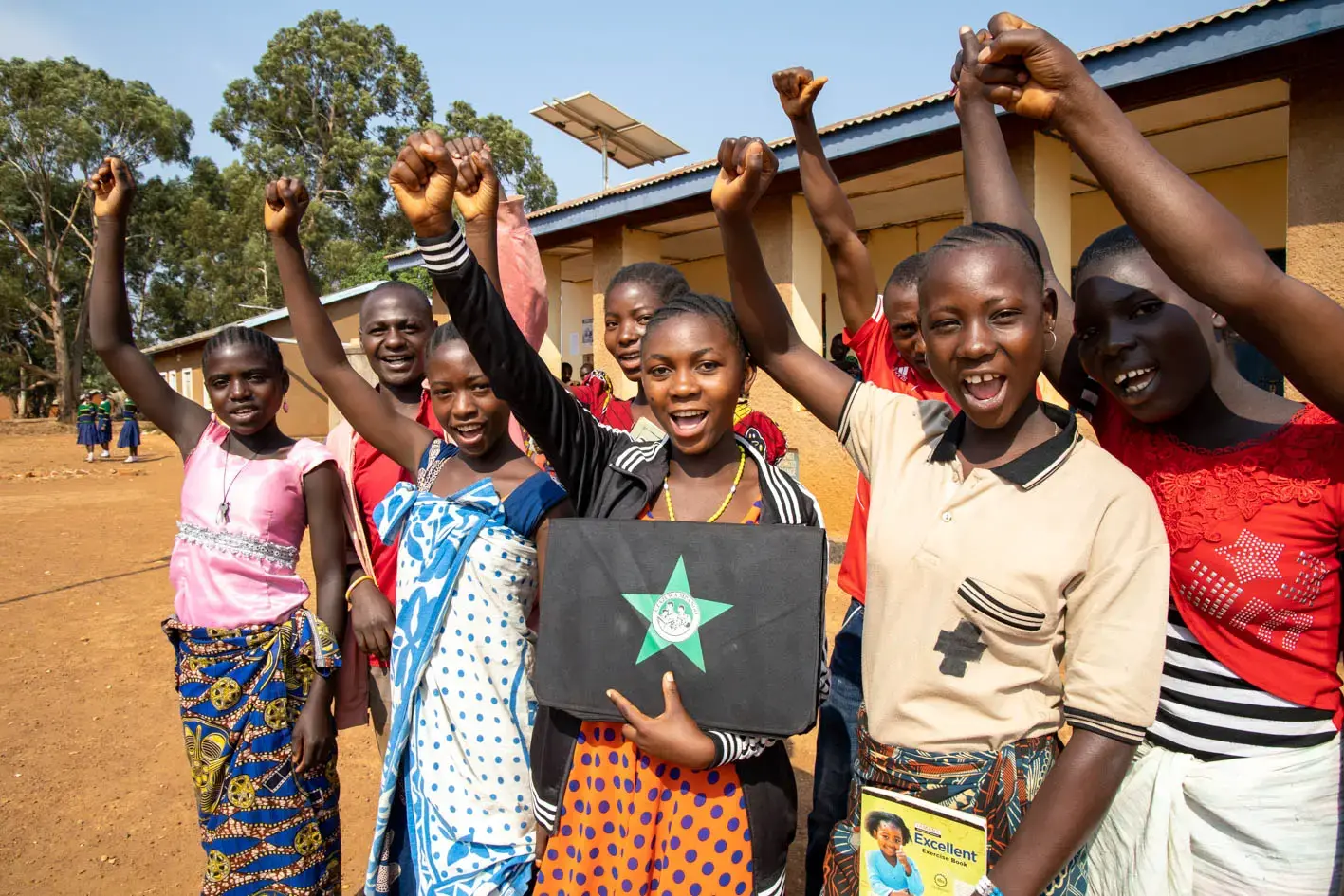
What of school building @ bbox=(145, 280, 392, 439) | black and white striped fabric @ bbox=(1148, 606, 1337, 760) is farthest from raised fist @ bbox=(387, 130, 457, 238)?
school building @ bbox=(145, 280, 392, 439)

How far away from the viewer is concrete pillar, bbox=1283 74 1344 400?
468 cm

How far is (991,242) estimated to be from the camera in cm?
136

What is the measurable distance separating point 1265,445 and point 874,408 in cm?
63

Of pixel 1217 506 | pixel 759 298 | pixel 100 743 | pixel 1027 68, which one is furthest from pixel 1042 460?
pixel 100 743

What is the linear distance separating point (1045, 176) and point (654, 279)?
4.52 metres

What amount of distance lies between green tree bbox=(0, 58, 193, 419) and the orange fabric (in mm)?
32830

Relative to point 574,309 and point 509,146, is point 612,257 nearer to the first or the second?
point 574,309

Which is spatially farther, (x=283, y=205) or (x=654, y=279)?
(x=654, y=279)

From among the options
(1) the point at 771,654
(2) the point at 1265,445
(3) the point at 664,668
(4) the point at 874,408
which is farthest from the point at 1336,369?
(3) the point at 664,668

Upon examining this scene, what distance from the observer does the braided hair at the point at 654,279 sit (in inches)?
101

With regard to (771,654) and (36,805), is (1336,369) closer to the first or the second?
(771,654)

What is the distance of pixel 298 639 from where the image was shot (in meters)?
2.31

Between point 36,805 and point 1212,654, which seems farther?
point 36,805

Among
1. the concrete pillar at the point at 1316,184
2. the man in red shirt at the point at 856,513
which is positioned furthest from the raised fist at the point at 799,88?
the concrete pillar at the point at 1316,184
